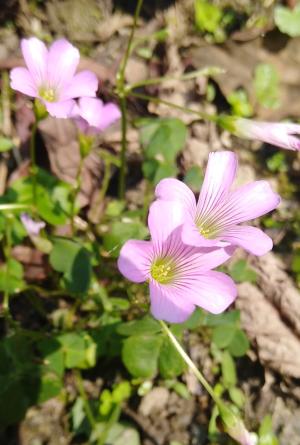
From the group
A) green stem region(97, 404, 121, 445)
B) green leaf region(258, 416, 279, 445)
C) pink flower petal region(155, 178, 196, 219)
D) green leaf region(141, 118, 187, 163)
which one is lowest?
green stem region(97, 404, 121, 445)

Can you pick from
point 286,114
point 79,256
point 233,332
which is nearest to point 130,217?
point 79,256

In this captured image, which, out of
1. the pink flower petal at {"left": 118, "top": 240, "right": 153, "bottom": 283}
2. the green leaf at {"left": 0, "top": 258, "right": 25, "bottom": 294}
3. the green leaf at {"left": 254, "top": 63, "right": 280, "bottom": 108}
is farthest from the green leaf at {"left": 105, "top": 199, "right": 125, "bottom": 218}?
the green leaf at {"left": 254, "top": 63, "right": 280, "bottom": 108}

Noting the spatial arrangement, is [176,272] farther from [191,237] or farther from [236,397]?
[236,397]

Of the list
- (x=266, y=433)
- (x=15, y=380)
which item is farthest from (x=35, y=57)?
(x=266, y=433)

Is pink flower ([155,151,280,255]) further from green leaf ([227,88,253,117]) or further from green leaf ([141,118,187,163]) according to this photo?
green leaf ([227,88,253,117])

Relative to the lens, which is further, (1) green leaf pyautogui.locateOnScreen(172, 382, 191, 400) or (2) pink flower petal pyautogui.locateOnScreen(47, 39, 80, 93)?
(1) green leaf pyautogui.locateOnScreen(172, 382, 191, 400)

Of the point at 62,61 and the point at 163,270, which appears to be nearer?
the point at 163,270

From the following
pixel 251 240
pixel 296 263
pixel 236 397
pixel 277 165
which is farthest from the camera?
pixel 277 165
